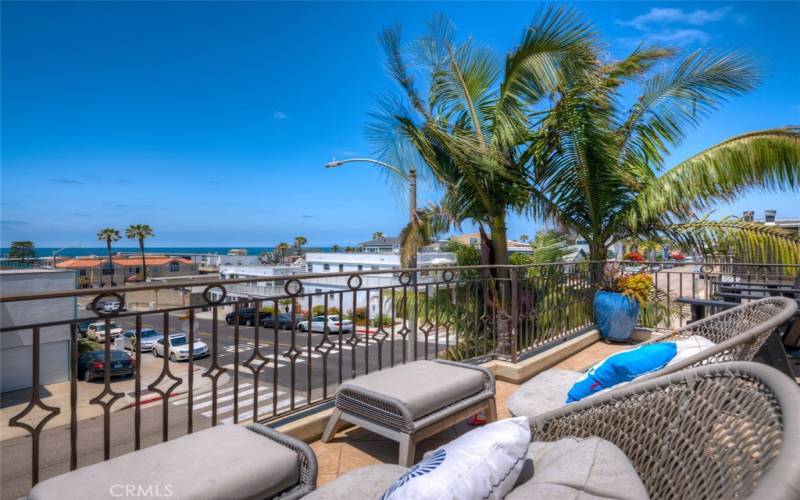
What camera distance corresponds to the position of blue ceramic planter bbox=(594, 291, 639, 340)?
218 inches

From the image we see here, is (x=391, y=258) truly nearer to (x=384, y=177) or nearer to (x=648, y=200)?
(x=384, y=177)

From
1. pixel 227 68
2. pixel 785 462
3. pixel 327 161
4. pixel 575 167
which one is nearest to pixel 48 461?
pixel 327 161

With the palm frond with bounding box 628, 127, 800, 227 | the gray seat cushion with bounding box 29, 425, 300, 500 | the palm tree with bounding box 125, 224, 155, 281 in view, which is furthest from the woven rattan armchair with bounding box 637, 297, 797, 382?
the palm tree with bounding box 125, 224, 155, 281

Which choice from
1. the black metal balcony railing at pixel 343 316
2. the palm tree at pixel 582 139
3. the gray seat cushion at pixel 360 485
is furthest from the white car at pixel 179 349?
the gray seat cushion at pixel 360 485

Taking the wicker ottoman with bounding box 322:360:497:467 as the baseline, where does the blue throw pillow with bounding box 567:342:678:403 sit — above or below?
above

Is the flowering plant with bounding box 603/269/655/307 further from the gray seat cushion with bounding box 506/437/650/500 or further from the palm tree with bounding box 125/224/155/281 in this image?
the palm tree with bounding box 125/224/155/281

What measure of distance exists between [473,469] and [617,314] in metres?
5.25

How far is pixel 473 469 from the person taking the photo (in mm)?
1019

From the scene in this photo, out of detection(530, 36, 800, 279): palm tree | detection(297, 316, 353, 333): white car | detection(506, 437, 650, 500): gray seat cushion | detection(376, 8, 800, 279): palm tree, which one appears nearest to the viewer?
detection(506, 437, 650, 500): gray seat cushion

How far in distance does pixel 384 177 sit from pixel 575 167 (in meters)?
3.79

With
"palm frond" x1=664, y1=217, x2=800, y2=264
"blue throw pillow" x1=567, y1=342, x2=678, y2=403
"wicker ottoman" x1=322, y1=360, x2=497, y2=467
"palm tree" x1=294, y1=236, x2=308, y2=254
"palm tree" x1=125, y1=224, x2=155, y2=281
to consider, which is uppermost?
"palm tree" x1=125, y1=224, x2=155, y2=281

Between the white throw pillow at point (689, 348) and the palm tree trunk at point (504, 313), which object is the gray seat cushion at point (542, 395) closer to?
the white throw pillow at point (689, 348)

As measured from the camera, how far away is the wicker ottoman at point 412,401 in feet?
7.73

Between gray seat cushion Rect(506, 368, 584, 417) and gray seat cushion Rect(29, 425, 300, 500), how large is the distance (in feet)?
4.04
